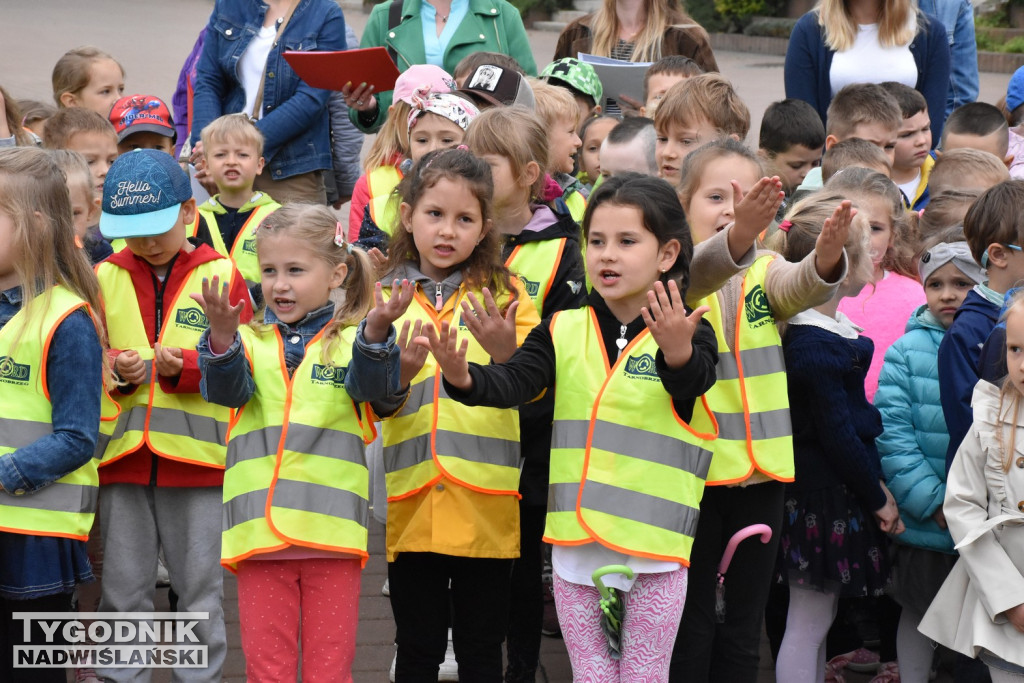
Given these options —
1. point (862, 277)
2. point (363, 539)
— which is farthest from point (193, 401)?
point (862, 277)

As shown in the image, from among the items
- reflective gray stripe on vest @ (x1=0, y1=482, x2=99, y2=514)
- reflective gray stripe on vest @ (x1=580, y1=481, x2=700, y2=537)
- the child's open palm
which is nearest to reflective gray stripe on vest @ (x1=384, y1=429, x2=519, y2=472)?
reflective gray stripe on vest @ (x1=580, y1=481, x2=700, y2=537)

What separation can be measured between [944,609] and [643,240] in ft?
4.97

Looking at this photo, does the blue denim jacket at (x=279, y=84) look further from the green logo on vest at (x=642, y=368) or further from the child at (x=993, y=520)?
the child at (x=993, y=520)

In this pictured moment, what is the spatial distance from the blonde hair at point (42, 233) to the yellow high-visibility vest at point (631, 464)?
1562 millimetres

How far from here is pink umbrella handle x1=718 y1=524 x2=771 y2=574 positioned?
365 cm

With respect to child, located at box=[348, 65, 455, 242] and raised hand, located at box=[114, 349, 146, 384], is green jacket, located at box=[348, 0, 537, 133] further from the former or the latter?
raised hand, located at box=[114, 349, 146, 384]

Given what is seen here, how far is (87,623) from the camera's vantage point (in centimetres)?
425

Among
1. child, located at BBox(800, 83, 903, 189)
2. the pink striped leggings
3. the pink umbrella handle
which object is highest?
child, located at BBox(800, 83, 903, 189)

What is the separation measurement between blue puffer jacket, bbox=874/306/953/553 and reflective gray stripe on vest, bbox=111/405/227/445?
7.59 ft

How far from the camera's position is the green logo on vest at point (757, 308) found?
3828mm

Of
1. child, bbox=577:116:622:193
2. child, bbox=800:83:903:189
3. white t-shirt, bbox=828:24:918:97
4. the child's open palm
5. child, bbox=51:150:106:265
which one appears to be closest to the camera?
the child's open palm

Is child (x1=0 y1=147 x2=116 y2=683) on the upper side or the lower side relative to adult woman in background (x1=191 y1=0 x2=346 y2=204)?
lower

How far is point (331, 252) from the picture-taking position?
3914mm

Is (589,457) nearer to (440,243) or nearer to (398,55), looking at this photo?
(440,243)
